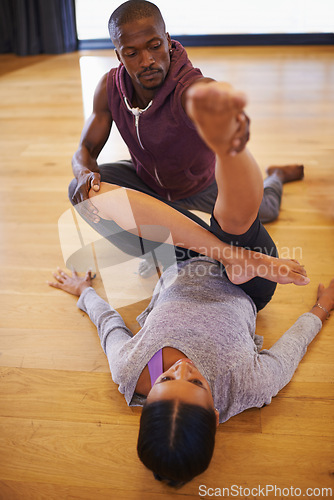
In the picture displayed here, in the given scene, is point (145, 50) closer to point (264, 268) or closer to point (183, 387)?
point (264, 268)

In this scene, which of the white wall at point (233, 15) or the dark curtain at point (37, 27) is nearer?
the dark curtain at point (37, 27)

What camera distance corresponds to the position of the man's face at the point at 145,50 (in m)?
1.32

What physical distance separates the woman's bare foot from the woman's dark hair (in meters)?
0.45

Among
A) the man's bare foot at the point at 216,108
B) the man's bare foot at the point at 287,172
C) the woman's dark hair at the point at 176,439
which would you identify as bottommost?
the man's bare foot at the point at 287,172

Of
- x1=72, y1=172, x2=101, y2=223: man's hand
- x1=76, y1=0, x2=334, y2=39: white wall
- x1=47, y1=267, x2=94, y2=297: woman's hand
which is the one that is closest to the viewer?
x1=72, y1=172, x2=101, y2=223: man's hand

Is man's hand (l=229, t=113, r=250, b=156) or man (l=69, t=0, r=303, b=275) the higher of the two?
man's hand (l=229, t=113, r=250, b=156)

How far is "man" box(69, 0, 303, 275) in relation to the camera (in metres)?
1.35

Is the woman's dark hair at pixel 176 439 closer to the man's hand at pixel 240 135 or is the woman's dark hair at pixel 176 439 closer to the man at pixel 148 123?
the man's hand at pixel 240 135

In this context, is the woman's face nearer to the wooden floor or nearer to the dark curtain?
the wooden floor

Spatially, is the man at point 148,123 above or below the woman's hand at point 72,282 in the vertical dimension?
above

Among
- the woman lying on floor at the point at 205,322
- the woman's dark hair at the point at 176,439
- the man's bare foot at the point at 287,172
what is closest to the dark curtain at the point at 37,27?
the man's bare foot at the point at 287,172

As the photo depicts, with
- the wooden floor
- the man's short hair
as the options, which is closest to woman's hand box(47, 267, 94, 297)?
the wooden floor

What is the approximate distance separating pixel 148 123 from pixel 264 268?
0.58 m

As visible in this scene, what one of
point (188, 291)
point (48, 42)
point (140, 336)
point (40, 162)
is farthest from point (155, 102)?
point (48, 42)
